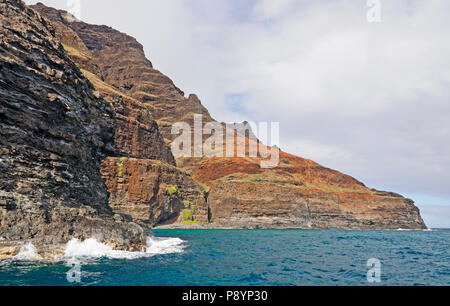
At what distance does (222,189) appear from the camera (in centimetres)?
9794

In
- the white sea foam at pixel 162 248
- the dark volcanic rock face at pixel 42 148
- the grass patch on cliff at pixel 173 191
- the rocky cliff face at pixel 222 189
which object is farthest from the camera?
the grass patch on cliff at pixel 173 191

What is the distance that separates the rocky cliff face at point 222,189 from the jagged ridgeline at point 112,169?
0.35m

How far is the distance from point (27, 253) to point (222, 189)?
265ft

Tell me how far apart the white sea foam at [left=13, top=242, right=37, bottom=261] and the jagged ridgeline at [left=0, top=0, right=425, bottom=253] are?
3.78ft

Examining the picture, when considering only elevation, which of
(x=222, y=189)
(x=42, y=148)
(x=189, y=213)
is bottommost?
(x=189, y=213)

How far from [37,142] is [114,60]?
612 ft

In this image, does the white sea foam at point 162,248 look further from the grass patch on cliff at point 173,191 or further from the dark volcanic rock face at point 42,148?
the grass patch on cliff at point 173,191

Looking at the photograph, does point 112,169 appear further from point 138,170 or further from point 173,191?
point 173,191

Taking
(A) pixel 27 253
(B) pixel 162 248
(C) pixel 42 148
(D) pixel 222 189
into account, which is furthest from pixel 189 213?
(A) pixel 27 253

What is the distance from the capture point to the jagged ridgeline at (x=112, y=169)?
22766 mm

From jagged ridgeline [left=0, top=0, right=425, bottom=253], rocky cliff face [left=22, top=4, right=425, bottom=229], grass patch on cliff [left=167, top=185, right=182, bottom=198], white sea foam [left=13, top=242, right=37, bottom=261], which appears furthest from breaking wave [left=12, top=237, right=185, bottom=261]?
grass patch on cliff [left=167, top=185, right=182, bottom=198]

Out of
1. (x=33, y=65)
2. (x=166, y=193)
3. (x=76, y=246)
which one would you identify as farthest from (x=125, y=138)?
(x=76, y=246)

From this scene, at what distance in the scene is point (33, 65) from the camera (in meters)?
25.4

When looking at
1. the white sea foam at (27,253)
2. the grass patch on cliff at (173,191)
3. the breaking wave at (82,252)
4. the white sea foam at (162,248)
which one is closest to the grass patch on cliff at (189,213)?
the grass patch on cliff at (173,191)
